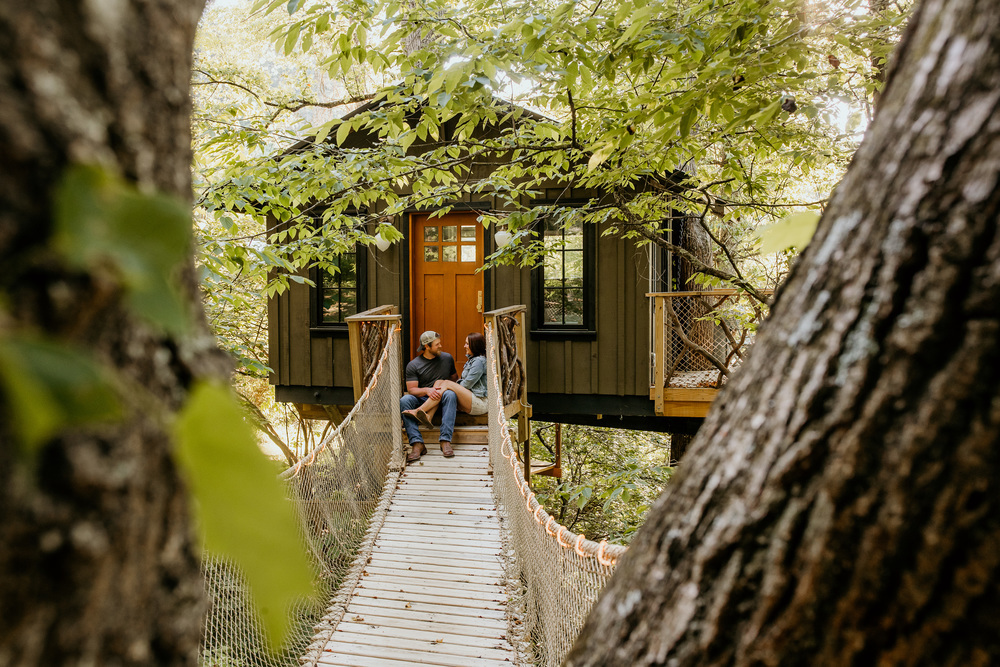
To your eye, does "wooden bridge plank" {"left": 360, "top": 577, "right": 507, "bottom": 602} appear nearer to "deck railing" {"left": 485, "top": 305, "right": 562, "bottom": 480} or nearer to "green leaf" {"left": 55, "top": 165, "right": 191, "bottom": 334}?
"deck railing" {"left": 485, "top": 305, "right": 562, "bottom": 480}

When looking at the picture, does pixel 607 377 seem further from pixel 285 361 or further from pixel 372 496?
pixel 285 361

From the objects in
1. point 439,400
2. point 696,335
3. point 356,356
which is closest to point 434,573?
point 439,400

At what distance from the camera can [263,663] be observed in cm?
333

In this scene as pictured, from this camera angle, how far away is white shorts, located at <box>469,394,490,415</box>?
6.26 meters

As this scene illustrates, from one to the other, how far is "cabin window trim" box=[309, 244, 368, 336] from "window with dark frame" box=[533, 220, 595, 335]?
2.27 m

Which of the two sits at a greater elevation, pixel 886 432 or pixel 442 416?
pixel 886 432

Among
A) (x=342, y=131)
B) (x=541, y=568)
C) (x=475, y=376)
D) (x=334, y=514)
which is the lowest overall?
(x=334, y=514)

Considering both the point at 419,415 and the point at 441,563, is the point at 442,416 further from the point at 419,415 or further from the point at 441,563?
the point at 441,563

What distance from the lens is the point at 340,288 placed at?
8.03 metres

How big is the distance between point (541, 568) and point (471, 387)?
10.5 feet

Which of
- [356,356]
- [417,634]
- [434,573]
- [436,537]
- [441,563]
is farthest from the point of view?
[356,356]

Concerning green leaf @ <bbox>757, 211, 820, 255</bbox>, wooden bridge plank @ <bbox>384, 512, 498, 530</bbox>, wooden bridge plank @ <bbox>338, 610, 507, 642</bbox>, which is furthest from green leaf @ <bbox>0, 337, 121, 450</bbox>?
wooden bridge plank @ <bbox>384, 512, 498, 530</bbox>

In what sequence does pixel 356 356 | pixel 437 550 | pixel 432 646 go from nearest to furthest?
pixel 432 646
pixel 437 550
pixel 356 356

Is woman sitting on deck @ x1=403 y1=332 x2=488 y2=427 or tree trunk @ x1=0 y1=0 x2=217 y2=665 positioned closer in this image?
tree trunk @ x1=0 y1=0 x2=217 y2=665
